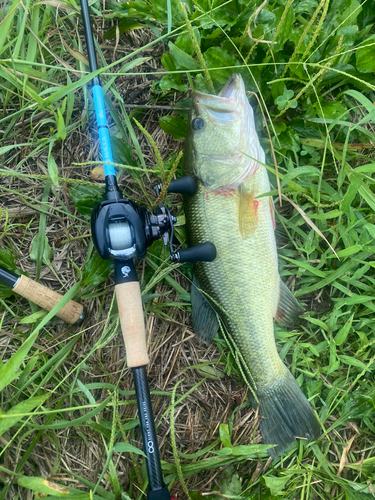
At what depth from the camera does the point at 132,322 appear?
2012 millimetres

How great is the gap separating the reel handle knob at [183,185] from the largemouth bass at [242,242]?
50 mm

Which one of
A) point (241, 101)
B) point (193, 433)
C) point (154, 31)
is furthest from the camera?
point (154, 31)

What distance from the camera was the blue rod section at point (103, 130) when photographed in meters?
2.10

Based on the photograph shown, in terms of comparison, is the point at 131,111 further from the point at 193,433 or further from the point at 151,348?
the point at 193,433

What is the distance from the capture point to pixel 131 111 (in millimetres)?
2553

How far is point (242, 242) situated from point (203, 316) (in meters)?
0.56

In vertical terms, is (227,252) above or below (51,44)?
below

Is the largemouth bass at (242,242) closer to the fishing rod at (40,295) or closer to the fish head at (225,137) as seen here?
the fish head at (225,137)

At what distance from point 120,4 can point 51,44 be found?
1.90 feet

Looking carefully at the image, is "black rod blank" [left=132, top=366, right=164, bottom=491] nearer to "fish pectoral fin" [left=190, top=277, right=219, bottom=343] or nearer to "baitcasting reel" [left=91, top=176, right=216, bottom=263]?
"fish pectoral fin" [left=190, top=277, right=219, bottom=343]

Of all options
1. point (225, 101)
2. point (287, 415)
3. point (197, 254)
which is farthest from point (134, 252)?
point (287, 415)

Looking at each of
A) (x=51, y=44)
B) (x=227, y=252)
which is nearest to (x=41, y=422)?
(x=227, y=252)

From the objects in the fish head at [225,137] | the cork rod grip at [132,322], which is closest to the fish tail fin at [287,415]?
the cork rod grip at [132,322]

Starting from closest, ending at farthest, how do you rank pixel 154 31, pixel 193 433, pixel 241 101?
pixel 241 101
pixel 193 433
pixel 154 31
